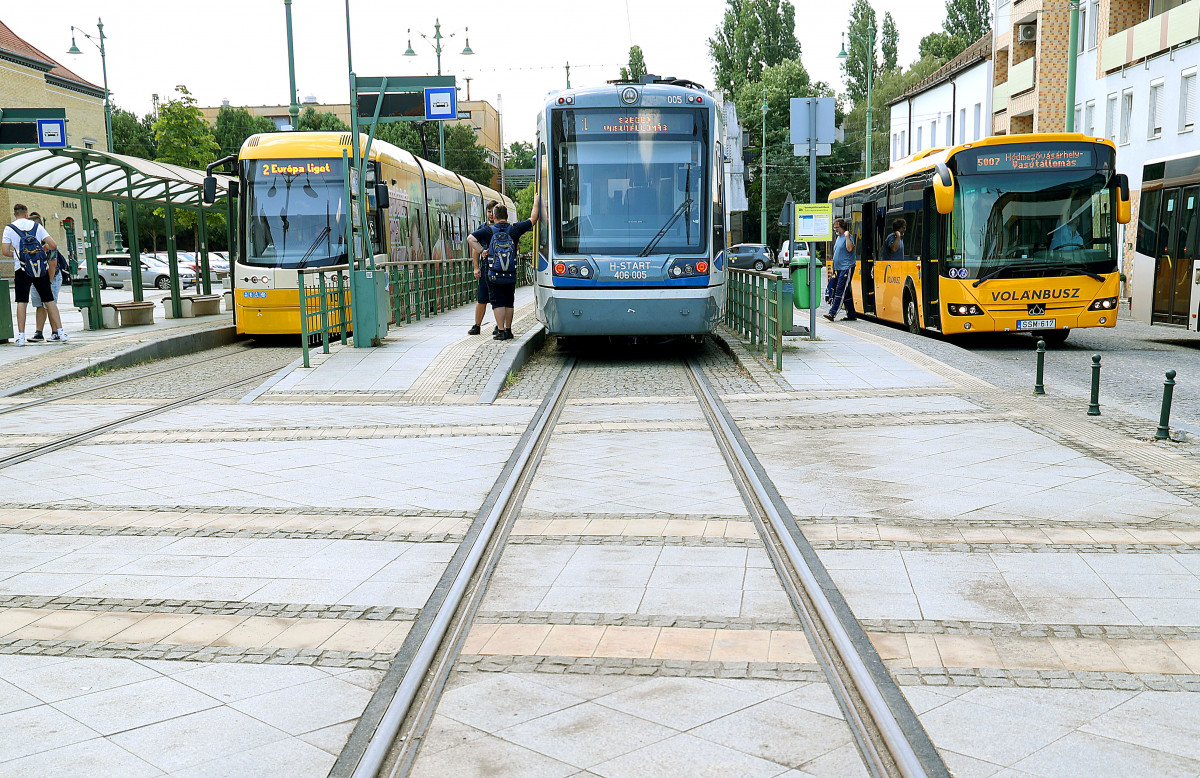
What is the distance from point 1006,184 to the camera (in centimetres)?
1652

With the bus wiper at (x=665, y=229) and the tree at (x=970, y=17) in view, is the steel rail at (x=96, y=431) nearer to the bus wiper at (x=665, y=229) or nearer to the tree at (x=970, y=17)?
the bus wiper at (x=665, y=229)

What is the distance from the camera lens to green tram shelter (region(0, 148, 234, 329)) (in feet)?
62.5

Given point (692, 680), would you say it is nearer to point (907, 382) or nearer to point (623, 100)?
point (907, 382)

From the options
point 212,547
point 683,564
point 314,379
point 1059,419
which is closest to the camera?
point 683,564

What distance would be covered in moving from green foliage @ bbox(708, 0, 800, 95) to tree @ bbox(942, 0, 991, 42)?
1497 centimetres

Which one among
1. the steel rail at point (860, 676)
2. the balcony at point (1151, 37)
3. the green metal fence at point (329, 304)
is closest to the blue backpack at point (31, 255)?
the green metal fence at point (329, 304)

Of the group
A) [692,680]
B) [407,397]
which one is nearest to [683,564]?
[692,680]

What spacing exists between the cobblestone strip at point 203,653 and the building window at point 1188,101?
3241cm

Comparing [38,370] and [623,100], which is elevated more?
[623,100]

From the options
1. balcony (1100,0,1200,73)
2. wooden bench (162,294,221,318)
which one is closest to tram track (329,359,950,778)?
wooden bench (162,294,221,318)

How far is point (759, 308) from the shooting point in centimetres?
1491

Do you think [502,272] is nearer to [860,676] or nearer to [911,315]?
[911,315]

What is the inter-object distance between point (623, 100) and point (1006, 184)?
237 inches

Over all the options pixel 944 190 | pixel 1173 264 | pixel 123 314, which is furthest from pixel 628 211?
pixel 123 314
